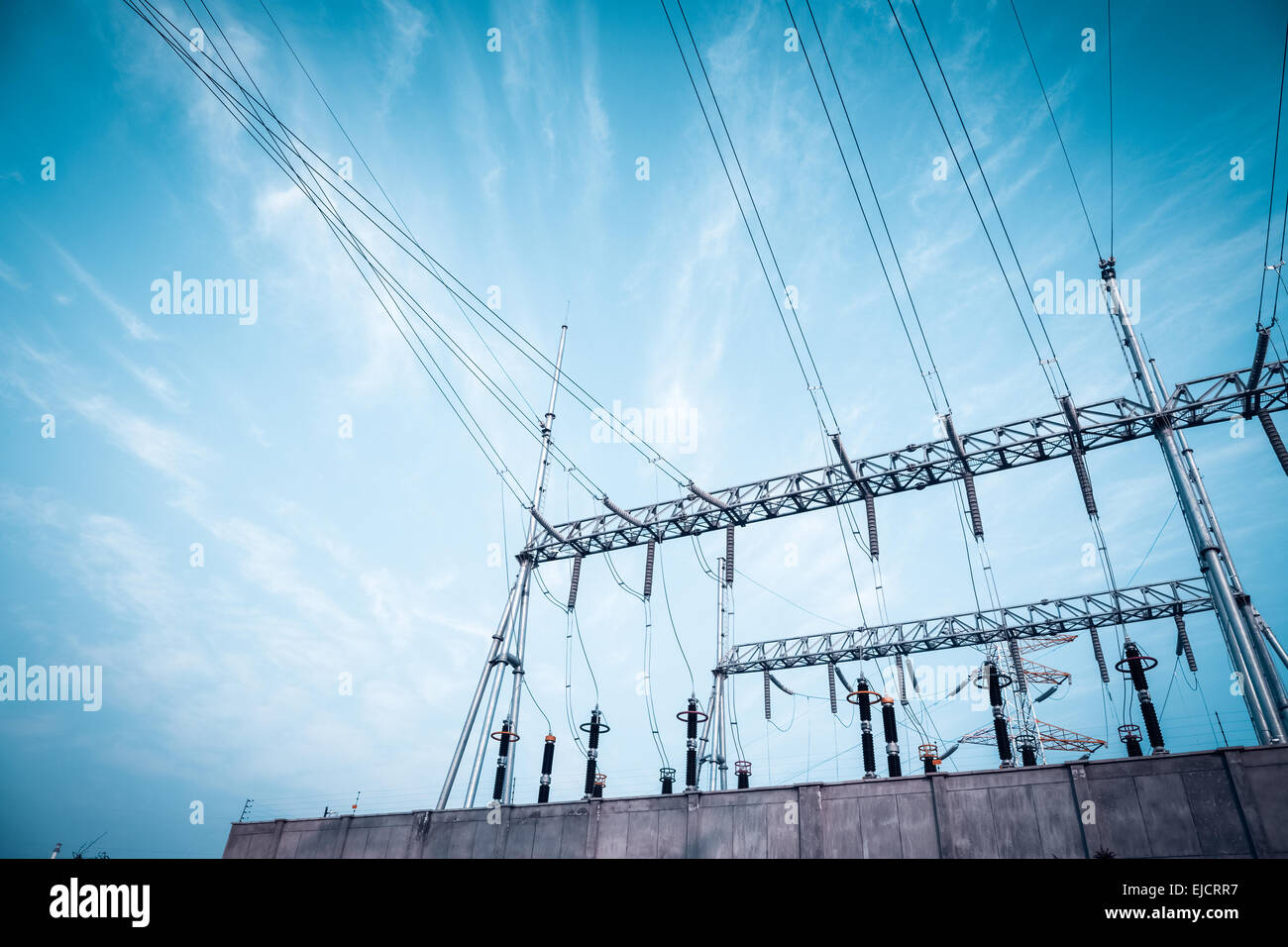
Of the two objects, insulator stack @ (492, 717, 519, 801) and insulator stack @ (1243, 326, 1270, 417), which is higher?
insulator stack @ (1243, 326, 1270, 417)

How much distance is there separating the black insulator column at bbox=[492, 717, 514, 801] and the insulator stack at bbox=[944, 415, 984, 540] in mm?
15061

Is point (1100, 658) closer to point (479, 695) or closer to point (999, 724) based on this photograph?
point (999, 724)

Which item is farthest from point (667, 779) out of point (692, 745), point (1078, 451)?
point (1078, 451)

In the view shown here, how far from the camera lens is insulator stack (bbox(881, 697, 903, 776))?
1775 cm

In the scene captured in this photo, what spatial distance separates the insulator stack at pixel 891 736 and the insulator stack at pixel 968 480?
5.37 m

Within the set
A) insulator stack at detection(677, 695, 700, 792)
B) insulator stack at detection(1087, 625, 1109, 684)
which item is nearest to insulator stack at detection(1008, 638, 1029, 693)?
insulator stack at detection(1087, 625, 1109, 684)

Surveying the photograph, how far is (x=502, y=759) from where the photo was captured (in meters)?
20.2

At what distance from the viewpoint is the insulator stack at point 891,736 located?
17.8m

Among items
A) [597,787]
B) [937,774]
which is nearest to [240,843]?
[597,787]

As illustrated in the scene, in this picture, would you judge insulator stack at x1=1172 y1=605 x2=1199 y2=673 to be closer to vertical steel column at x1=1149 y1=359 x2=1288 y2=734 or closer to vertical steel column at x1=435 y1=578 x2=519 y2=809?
vertical steel column at x1=1149 y1=359 x2=1288 y2=734

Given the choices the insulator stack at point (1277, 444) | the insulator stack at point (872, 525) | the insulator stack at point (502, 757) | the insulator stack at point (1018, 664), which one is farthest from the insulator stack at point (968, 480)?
the insulator stack at point (502, 757)

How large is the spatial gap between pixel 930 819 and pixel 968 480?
9.38 meters
